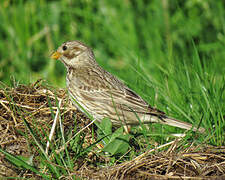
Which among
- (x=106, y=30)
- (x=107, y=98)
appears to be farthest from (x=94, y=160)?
(x=106, y=30)

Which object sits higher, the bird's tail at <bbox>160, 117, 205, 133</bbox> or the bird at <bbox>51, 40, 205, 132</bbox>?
the bird at <bbox>51, 40, 205, 132</bbox>

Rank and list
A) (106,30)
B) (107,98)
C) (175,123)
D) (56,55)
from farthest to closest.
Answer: (106,30), (56,55), (107,98), (175,123)

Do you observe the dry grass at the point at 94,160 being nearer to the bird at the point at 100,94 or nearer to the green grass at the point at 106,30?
the bird at the point at 100,94

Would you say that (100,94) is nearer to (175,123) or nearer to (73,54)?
(73,54)

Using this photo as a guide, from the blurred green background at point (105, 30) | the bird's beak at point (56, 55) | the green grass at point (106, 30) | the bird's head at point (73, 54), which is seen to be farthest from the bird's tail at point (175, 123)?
the blurred green background at point (105, 30)

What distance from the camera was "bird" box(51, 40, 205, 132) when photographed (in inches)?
203

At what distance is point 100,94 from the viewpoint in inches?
218

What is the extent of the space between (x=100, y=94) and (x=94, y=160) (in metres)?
1.47

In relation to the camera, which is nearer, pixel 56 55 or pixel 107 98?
pixel 107 98

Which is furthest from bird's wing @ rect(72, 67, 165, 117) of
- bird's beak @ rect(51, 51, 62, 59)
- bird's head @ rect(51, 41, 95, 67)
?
bird's beak @ rect(51, 51, 62, 59)

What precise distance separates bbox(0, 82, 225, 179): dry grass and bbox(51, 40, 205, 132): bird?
48 cm

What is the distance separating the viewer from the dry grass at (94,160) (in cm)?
379

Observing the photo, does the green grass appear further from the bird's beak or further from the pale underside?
the pale underside

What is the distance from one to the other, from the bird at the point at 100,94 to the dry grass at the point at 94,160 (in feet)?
1.56
